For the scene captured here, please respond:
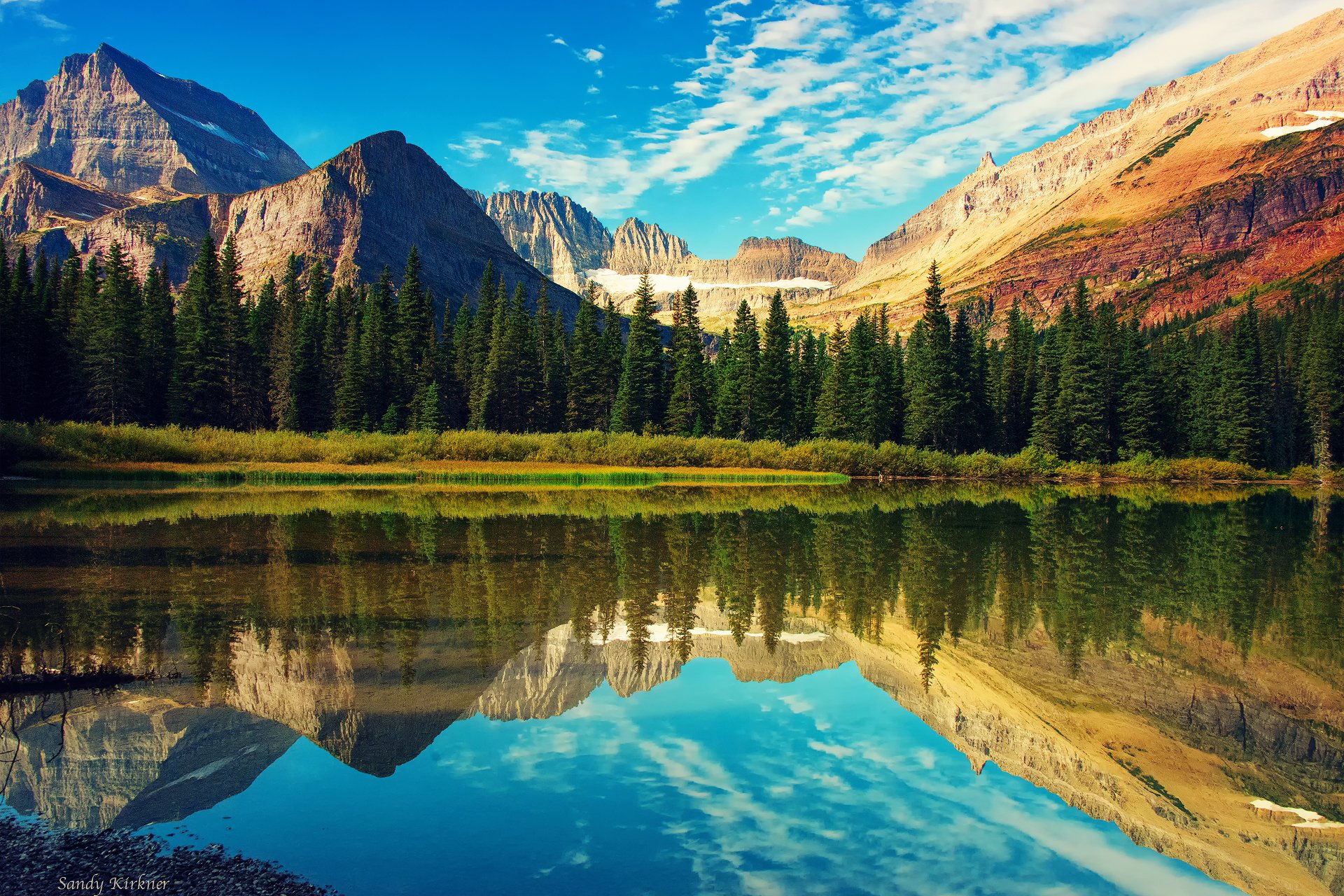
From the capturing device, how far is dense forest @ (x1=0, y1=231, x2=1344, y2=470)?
7244cm

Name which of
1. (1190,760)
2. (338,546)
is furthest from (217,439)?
(1190,760)

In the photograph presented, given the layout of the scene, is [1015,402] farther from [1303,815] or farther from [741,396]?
[1303,815]

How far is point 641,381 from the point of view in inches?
3157

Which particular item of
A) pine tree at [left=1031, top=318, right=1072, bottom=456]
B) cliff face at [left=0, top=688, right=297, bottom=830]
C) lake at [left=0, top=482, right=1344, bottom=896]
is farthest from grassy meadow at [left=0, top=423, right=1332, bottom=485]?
cliff face at [left=0, top=688, right=297, bottom=830]

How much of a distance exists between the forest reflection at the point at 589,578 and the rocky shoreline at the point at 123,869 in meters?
3.78

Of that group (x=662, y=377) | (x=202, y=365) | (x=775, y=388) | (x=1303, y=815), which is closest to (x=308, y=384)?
(x=202, y=365)

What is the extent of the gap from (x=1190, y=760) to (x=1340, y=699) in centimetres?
372

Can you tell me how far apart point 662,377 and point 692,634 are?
229 ft

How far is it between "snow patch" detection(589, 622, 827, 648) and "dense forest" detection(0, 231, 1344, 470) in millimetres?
63817

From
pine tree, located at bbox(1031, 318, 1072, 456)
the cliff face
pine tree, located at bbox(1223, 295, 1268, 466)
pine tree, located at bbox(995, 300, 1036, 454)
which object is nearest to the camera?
the cliff face

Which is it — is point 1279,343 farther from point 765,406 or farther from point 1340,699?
point 1340,699

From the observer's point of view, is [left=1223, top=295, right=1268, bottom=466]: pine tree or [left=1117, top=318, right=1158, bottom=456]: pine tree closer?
[left=1117, top=318, right=1158, bottom=456]: pine tree

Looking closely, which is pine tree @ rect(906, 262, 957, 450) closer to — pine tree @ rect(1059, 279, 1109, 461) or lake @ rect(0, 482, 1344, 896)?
pine tree @ rect(1059, 279, 1109, 461)

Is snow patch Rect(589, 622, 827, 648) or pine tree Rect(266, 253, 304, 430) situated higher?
pine tree Rect(266, 253, 304, 430)
